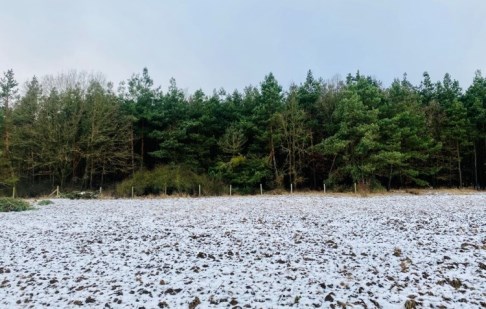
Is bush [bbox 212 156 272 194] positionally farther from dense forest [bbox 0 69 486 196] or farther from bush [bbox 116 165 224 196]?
bush [bbox 116 165 224 196]

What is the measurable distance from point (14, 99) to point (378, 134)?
124 ft

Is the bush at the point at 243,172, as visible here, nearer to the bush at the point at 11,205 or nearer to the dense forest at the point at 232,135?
the dense forest at the point at 232,135

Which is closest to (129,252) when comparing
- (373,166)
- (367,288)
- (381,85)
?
(367,288)

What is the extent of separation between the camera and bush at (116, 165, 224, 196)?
26.9 meters

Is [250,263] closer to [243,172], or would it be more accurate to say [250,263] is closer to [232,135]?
[243,172]

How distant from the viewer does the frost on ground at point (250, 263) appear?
5270 mm

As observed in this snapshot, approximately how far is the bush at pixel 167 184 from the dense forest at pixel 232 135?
12cm

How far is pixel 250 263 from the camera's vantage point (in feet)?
22.4

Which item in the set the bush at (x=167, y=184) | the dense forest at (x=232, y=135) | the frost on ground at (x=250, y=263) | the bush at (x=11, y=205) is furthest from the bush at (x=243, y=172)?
the frost on ground at (x=250, y=263)

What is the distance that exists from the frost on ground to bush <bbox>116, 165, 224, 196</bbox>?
15.5 meters

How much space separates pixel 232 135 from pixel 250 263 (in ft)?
80.5

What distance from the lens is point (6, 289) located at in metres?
5.93

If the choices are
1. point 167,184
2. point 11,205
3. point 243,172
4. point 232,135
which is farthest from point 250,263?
point 232,135

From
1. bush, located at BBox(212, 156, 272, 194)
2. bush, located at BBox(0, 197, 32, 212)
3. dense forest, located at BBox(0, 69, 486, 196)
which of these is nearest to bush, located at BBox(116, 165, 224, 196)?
dense forest, located at BBox(0, 69, 486, 196)
